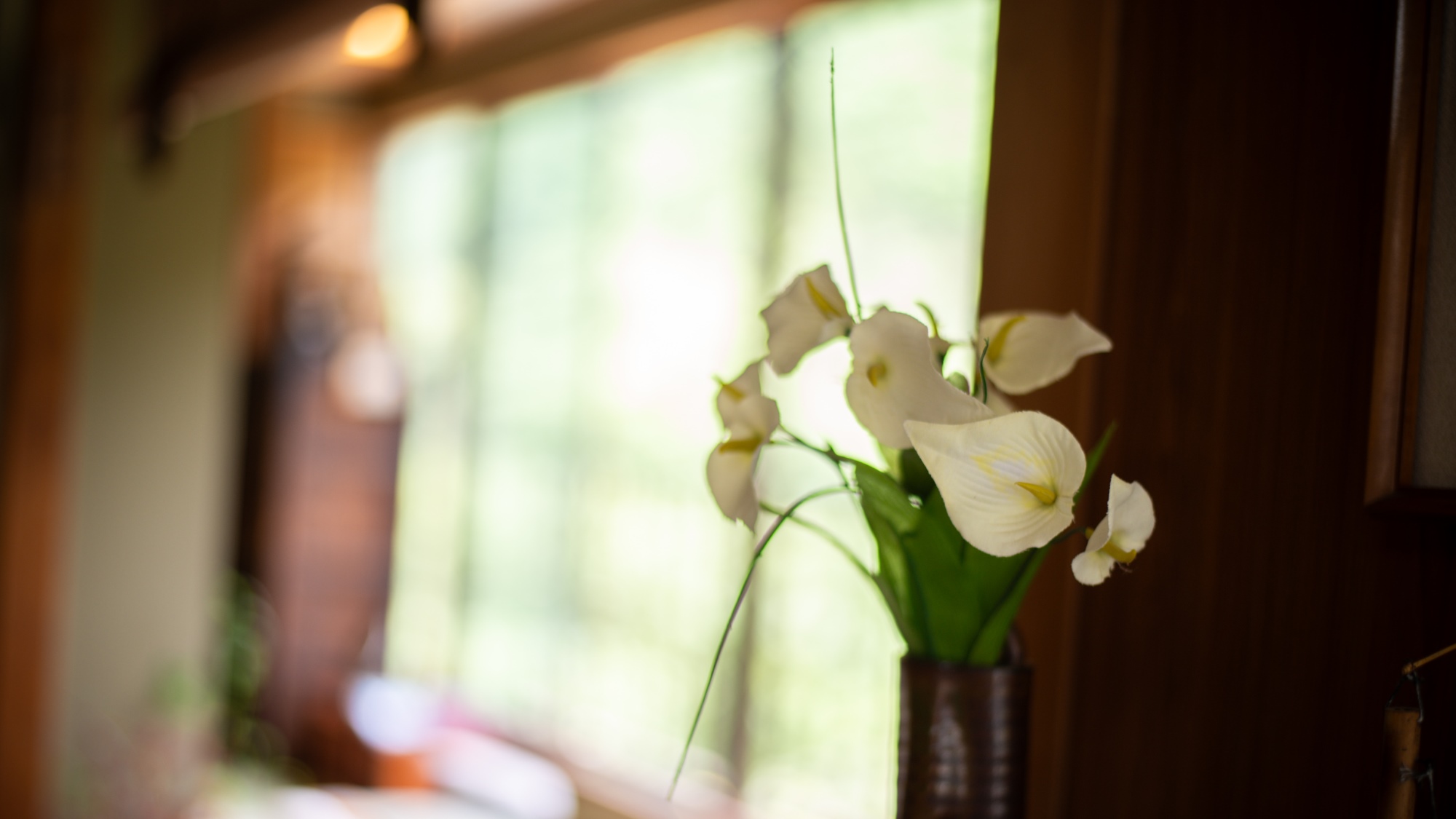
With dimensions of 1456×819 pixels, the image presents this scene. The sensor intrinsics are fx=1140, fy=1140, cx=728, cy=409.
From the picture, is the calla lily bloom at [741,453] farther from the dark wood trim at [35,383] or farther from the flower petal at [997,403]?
the dark wood trim at [35,383]

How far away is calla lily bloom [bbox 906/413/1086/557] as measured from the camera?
0.62 metres

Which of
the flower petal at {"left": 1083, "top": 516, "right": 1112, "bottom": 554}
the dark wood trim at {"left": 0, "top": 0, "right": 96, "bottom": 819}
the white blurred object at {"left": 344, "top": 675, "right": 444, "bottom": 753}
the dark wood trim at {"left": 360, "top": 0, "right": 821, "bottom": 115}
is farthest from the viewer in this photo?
the white blurred object at {"left": 344, "top": 675, "right": 444, "bottom": 753}

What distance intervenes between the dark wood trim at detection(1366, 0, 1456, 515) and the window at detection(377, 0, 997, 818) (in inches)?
49.9

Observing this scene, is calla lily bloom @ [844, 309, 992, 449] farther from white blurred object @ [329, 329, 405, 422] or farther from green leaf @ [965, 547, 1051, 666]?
white blurred object @ [329, 329, 405, 422]

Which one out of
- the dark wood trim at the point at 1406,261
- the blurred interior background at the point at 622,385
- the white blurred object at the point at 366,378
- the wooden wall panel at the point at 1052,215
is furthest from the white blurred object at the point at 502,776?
the dark wood trim at the point at 1406,261

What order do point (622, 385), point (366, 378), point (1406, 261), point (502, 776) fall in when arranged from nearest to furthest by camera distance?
point (1406, 261)
point (502, 776)
point (622, 385)
point (366, 378)

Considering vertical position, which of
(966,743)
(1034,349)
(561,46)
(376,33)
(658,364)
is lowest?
(966,743)

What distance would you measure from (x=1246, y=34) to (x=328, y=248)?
13.3 ft

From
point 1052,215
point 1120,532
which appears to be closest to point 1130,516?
point 1120,532

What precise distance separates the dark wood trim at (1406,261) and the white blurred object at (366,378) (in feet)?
13.3

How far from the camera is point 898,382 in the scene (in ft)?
2.25

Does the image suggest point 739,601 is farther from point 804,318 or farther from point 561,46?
point 561,46

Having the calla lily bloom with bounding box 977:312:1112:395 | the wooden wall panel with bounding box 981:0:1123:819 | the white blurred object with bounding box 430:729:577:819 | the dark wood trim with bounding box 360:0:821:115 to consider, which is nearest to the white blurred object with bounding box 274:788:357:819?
the white blurred object with bounding box 430:729:577:819

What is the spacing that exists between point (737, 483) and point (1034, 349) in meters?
0.22
